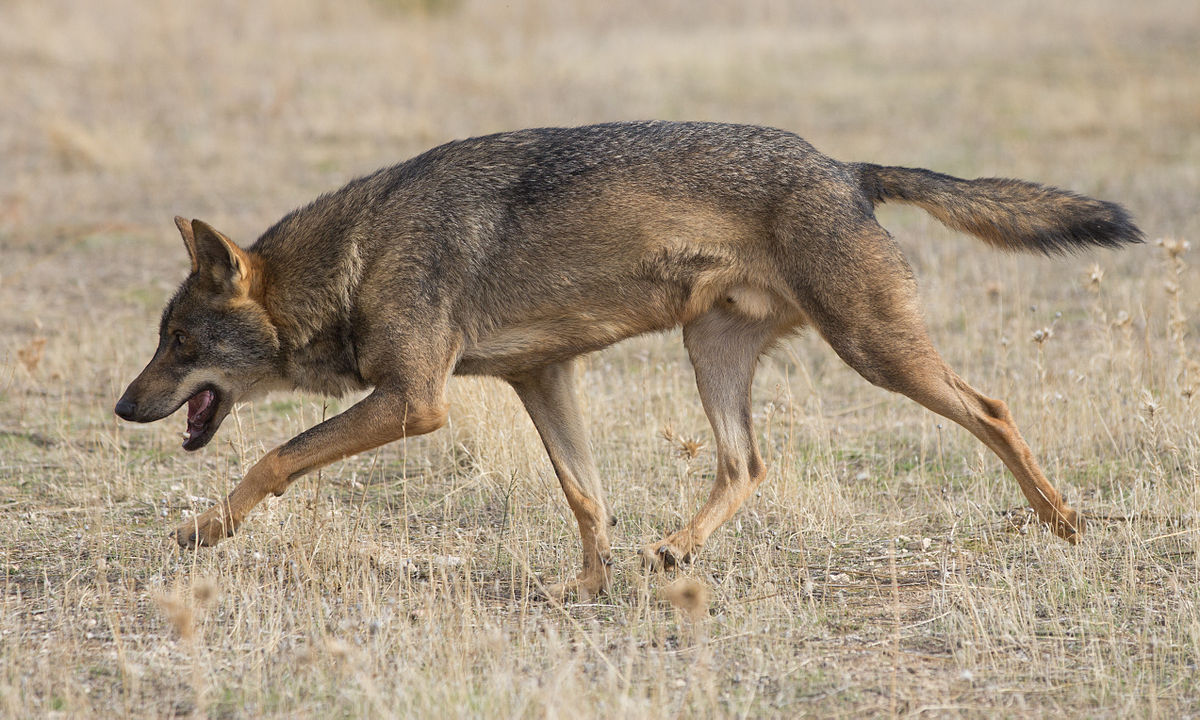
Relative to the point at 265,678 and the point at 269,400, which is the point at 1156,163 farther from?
the point at 265,678

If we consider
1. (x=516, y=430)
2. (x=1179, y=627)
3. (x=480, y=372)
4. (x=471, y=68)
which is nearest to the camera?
(x=1179, y=627)

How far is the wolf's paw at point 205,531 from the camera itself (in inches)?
204

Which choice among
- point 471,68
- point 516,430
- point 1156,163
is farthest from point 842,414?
point 471,68

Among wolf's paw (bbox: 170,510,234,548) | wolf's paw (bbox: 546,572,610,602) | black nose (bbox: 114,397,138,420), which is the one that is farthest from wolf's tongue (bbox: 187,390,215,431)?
wolf's paw (bbox: 546,572,610,602)

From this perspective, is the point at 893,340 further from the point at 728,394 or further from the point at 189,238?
the point at 189,238

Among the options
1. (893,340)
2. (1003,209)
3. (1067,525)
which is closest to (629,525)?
(893,340)

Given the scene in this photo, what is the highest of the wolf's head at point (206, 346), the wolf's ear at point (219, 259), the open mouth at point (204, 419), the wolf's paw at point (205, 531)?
the wolf's ear at point (219, 259)

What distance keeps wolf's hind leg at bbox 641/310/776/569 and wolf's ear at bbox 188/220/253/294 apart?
2.00 meters

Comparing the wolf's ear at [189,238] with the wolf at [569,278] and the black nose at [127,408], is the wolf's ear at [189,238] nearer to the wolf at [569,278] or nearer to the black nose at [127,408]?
the wolf at [569,278]

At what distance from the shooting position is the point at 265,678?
4.53 metres

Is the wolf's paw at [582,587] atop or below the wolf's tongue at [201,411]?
below

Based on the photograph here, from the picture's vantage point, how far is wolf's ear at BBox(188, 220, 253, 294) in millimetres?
5402

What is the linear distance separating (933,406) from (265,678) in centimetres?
302

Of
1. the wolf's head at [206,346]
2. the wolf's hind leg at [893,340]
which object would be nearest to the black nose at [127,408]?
the wolf's head at [206,346]
